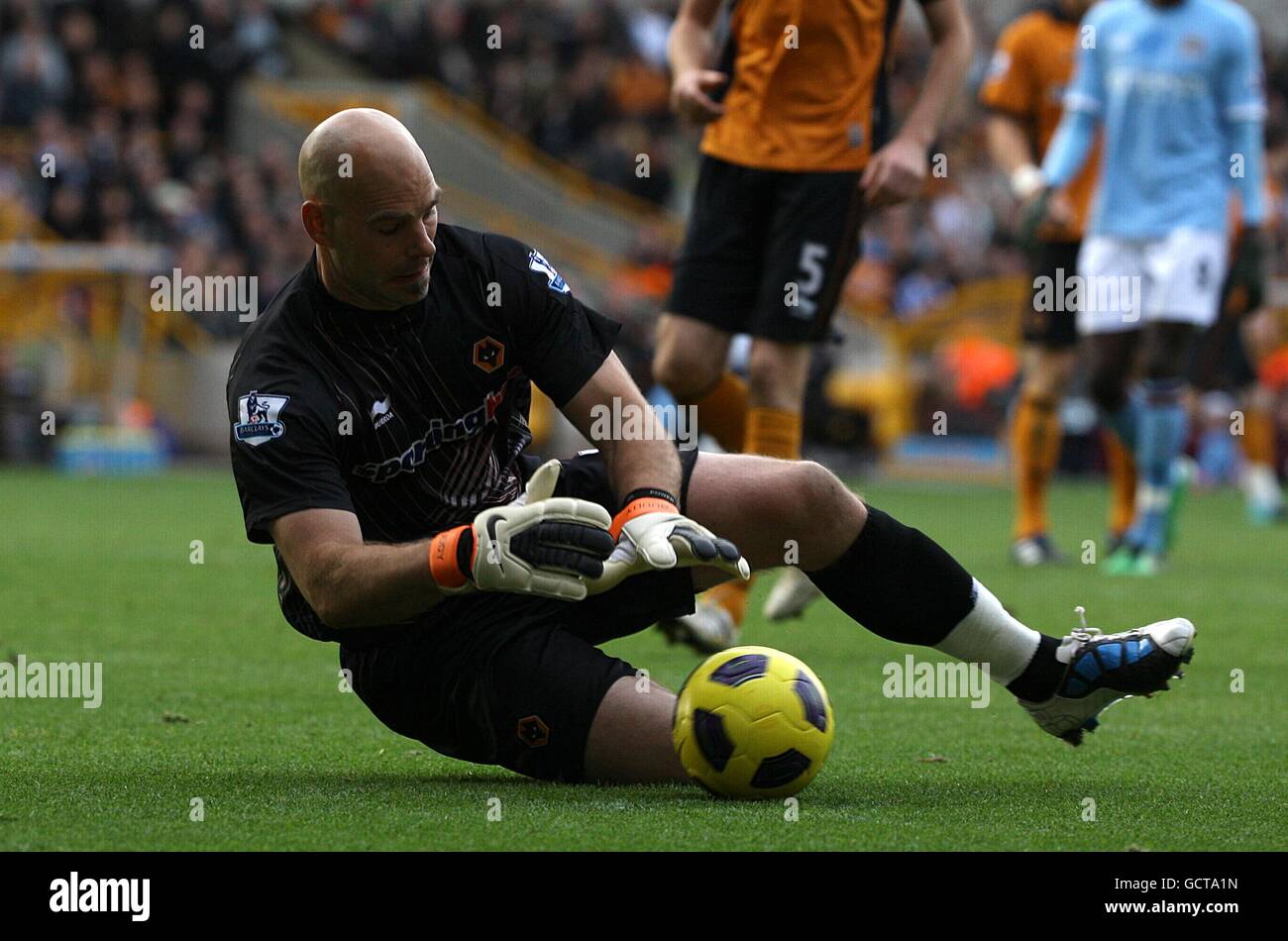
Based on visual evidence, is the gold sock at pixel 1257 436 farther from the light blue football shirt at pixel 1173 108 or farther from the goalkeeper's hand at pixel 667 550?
the goalkeeper's hand at pixel 667 550

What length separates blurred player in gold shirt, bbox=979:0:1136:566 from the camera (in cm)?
984

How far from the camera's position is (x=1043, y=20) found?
10.3 m

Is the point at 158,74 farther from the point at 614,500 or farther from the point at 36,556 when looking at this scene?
the point at 614,500

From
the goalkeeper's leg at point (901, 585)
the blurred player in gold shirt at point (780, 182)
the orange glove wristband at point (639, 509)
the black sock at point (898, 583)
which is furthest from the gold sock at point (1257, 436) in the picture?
→ the orange glove wristband at point (639, 509)

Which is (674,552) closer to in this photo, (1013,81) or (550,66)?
(1013,81)

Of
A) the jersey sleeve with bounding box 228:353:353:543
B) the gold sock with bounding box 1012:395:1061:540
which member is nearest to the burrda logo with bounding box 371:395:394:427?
the jersey sleeve with bounding box 228:353:353:543

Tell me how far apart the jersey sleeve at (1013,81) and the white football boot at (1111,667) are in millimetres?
6308

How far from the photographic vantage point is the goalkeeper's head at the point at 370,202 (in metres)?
3.81
